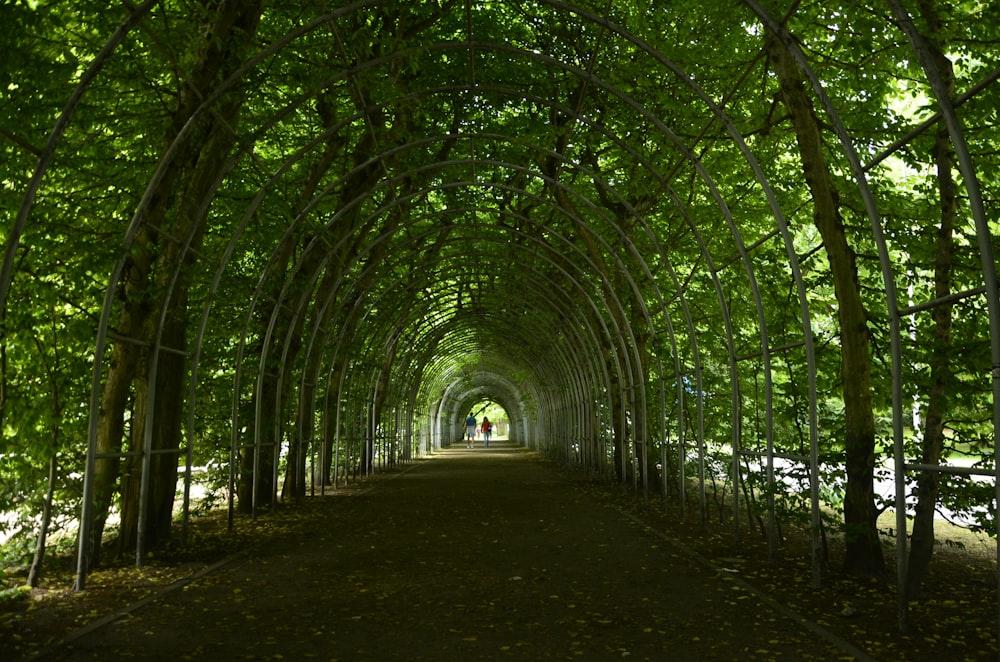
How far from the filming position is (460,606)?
6.07 meters

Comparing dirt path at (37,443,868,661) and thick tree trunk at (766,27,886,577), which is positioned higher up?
thick tree trunk at (766,27,886,577)

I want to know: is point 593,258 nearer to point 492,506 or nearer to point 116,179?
point 492,506

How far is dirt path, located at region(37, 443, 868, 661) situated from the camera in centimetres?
487

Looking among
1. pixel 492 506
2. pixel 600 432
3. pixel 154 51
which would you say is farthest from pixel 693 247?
pixel 154 51

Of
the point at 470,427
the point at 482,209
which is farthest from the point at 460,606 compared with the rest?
the point at 470,427

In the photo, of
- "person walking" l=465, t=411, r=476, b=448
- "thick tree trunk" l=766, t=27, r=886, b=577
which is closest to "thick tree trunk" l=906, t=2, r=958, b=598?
"thick tree trunk" l=766, t=27, r=886, b=577

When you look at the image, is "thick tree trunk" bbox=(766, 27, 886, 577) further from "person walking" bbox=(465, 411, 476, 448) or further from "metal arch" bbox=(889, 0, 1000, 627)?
"person walking" bbox=(465, 411, 476, 448)

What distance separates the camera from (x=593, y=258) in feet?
46.1

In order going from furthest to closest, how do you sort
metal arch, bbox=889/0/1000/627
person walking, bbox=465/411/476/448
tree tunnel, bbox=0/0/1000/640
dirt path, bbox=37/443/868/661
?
person walking, bbox=465/411/476/448, tree tunnel, bbox=0/0/1000/640, dirt path, bbox=37/443/868/661, metal arch, bbox=889/0/1000/627

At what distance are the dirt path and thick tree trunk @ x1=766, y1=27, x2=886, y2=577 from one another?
1.28 meters

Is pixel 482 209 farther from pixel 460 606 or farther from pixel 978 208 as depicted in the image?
pixel 978 208

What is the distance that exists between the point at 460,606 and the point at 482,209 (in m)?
8.16

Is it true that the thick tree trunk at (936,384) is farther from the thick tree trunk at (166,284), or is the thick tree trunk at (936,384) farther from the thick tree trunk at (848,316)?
the thick tree trunk at (166,284)

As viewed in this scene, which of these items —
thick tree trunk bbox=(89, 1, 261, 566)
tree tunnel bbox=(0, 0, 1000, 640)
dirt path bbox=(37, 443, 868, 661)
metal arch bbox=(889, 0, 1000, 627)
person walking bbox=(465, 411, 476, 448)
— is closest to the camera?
metal arch bbox=(889, 0, 1000, 627)
